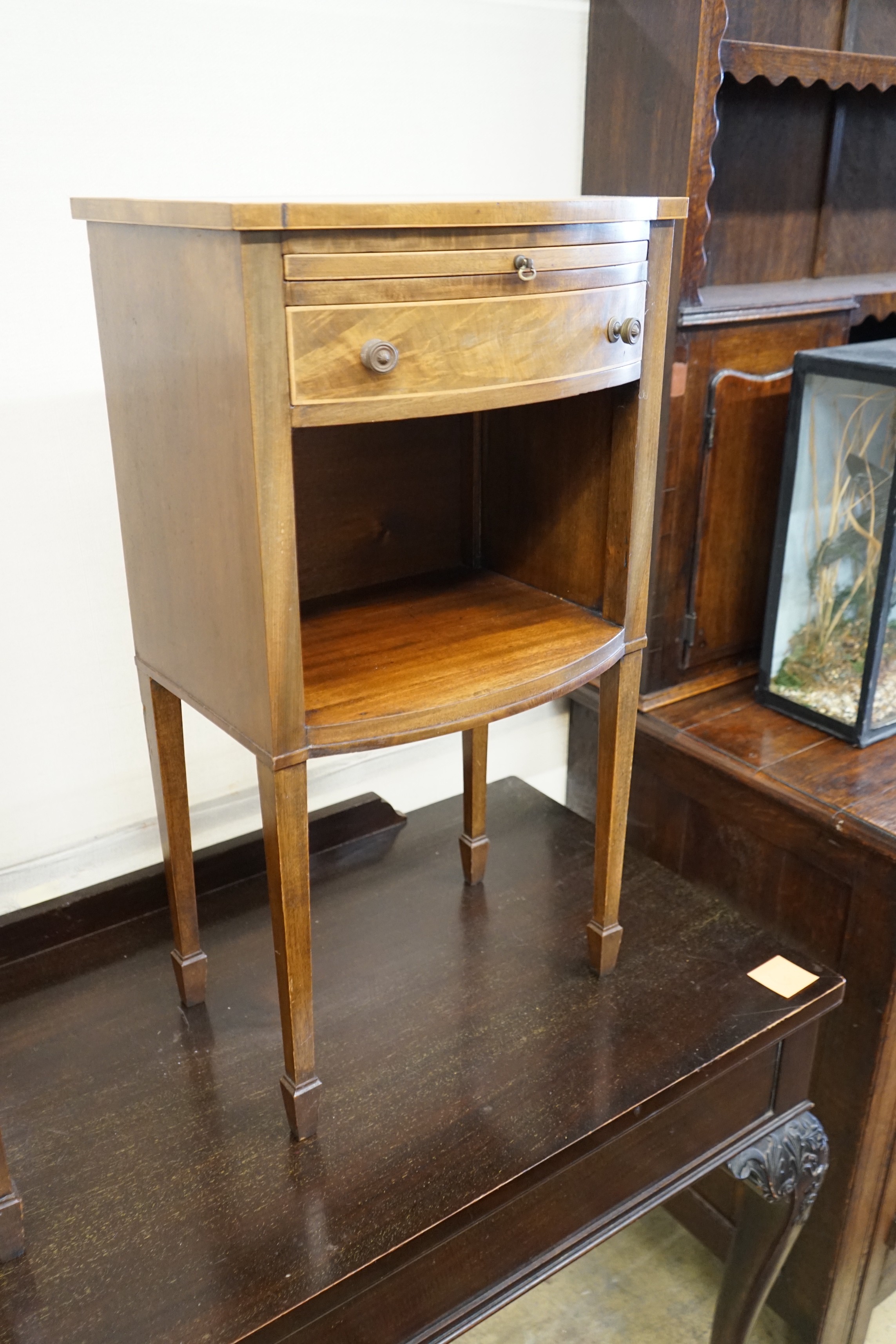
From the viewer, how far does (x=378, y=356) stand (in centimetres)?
73

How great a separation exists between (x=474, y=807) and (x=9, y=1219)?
644 mm

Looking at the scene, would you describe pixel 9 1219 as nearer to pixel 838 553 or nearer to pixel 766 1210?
pixel 766 1210

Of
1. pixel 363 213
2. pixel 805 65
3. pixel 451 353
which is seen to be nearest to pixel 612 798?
pixel 451 353

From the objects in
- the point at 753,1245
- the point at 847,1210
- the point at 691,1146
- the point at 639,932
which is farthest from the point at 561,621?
the point at 847,1210

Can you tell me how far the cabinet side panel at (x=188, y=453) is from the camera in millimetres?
730

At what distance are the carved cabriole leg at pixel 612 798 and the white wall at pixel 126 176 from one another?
45 centimetres

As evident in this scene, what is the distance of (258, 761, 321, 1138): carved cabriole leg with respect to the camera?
0.82m

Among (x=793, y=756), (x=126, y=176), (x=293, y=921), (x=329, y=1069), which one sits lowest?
(x=329, y=1069)

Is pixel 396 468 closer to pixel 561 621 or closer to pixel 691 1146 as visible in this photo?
pixel 561 621

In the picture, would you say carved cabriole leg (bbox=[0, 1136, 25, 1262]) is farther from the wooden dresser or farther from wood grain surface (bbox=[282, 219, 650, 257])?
the wooden dresser

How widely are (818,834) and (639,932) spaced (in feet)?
0.76

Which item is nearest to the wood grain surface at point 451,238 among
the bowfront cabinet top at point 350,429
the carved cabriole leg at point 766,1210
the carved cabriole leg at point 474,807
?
the bowfront cabinet top at point 350,429

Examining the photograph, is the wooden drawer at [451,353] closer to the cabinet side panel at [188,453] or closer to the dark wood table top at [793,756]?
the cabinet side panel at [188,453]

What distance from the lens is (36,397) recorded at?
3.52ft
